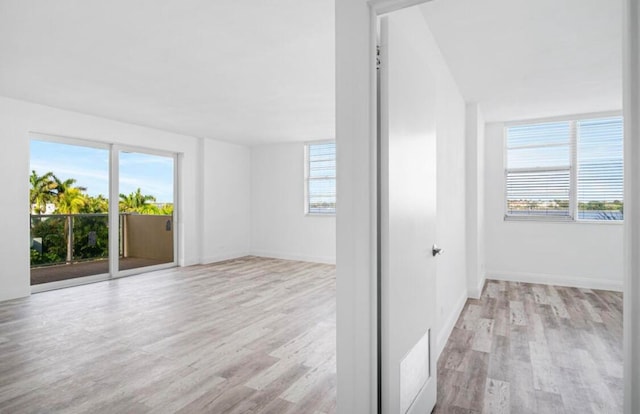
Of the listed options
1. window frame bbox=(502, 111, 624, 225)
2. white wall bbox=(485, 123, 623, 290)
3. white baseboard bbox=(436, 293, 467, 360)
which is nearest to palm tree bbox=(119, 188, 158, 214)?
white baseboard bbox=(436, 293, 467, 360)

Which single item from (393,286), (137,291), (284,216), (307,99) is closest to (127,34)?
(307,99)

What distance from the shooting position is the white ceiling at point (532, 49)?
7.62 ft

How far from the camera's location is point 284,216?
7.55m

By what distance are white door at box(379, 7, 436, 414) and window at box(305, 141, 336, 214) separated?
16.1ft

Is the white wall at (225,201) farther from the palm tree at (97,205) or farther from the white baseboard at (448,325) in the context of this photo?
the white baseboard at (448,325)

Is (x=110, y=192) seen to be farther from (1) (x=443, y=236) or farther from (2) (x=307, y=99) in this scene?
(1) (x=443, y=236)

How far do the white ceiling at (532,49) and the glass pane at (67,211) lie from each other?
5.19 m

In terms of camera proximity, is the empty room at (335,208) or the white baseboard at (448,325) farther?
the white baseboard at (448,325)

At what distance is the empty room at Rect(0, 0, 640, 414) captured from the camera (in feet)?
4.95

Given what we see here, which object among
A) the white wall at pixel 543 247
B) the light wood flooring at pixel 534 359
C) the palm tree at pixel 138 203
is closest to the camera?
the light wood flooring at pixel 534 359

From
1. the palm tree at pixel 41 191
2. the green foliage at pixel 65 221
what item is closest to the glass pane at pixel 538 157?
the green foliage at pixel 65 221

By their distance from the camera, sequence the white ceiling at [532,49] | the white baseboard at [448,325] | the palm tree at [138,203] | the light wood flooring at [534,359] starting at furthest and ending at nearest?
Answer: the palm tree at [138,203], the white baseboard at [448,325], the white ceiling at [532,49], the light wood flooring at [534,359]

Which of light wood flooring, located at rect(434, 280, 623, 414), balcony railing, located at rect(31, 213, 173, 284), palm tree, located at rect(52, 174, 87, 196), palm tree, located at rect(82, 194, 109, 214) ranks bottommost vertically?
light wood flooring, located at rect(434, 280, 623, 414)

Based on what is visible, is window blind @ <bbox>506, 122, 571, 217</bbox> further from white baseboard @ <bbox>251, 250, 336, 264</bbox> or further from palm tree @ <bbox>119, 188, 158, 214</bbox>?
palm tree @ <bbox>119, 188, 158, 214</bbox>
